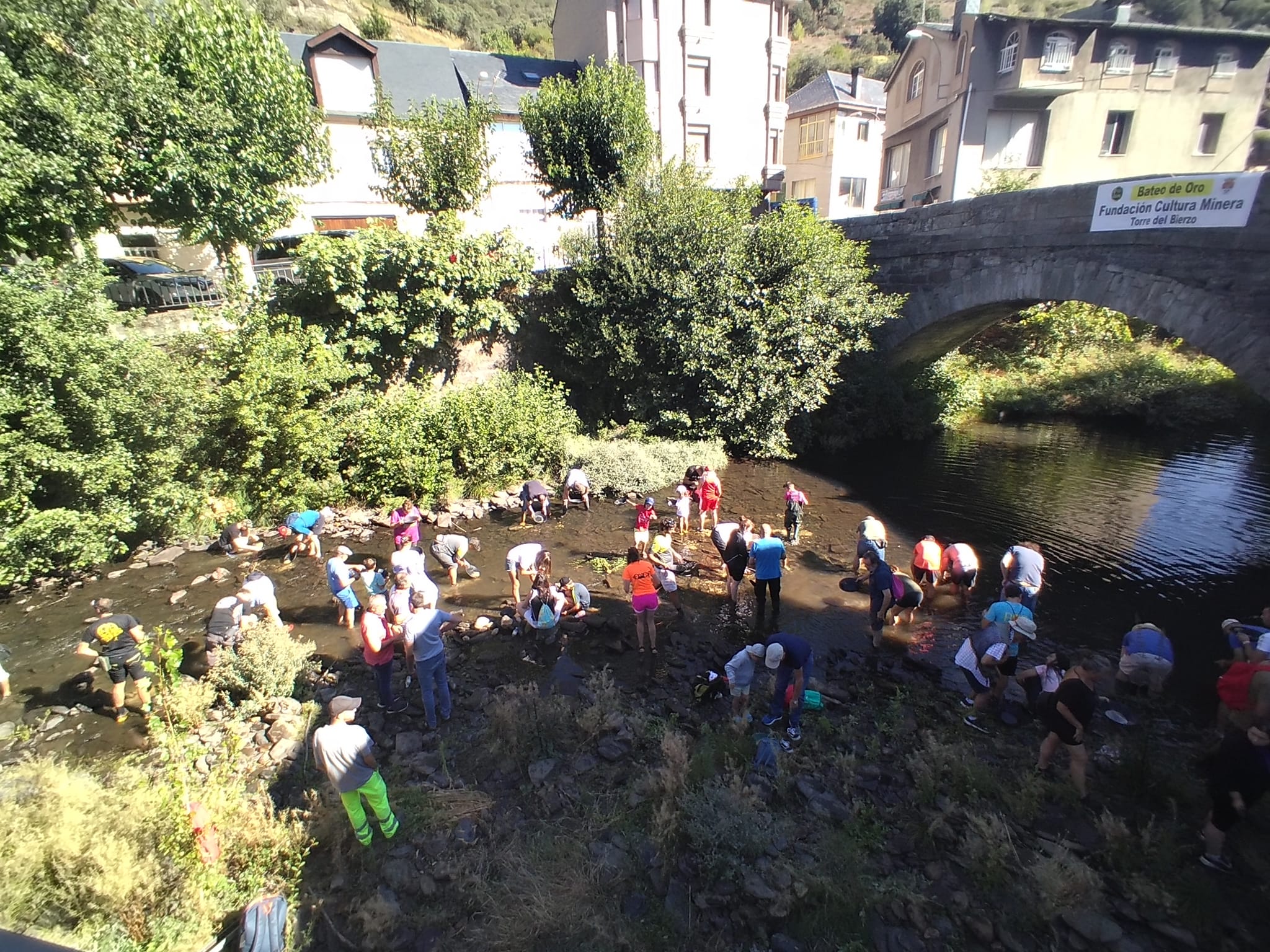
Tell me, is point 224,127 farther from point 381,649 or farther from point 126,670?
point 381,649

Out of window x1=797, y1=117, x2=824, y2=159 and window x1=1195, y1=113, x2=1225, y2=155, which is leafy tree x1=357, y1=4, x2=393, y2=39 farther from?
window x1=1195, y1=113, x2=1225, y2=155

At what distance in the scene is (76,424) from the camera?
10688mm

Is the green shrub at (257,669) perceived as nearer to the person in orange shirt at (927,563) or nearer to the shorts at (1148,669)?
the person in orange shirt at (927,563)

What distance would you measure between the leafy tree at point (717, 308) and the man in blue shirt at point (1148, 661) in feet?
32.9

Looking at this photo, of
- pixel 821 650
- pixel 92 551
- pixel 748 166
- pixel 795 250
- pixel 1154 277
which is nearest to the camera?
pixel 821 650

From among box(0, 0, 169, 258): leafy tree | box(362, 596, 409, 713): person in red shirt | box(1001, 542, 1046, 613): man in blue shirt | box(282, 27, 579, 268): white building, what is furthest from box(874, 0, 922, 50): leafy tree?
box(362, 596, 409, 713): person in red shirt

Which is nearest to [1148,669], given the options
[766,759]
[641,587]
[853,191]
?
[766,759]

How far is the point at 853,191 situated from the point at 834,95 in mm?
5629

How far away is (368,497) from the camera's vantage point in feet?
48.1

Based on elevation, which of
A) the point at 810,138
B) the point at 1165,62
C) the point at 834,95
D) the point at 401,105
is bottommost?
the point at 401,105

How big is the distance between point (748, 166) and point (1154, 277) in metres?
25.3

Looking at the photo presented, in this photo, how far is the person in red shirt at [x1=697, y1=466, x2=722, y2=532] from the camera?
525 inches

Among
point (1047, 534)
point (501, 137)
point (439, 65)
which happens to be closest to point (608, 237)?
point (1047, 534)

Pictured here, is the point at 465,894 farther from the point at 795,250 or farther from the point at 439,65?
the point at 439,65
